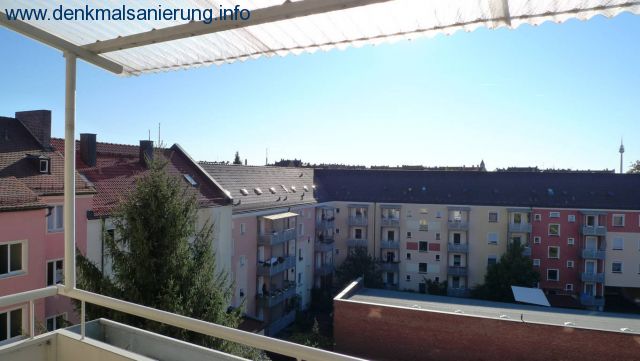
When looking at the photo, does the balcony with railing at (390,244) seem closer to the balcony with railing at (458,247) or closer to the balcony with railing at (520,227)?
the balcony with railing at (458,247)

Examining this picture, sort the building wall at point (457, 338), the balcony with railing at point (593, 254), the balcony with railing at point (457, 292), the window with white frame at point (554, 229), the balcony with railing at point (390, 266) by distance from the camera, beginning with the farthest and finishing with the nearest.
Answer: the balcony with railing at point (390, 266) < the balcony with railing at point (457, 292) < the window with white frame at point (554, 229) < the balcony with railing at point (593, 254) < the building wall at point (457, 338)

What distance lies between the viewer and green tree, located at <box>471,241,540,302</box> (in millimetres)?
24859

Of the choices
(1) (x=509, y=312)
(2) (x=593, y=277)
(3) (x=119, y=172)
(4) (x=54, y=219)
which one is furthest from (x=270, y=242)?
(2) (x=593, y=277)

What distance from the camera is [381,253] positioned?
97.9ft

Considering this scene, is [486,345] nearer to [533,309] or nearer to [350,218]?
[533,309]

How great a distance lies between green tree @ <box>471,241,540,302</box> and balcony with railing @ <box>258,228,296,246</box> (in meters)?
12.2

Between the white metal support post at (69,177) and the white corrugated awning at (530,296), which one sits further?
the white corrugated awning at (530,296)

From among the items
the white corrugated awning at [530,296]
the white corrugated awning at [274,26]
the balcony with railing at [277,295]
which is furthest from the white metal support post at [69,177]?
the white corrugated awning at [530,296]

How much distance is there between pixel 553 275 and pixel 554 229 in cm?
295

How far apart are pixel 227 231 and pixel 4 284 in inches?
352

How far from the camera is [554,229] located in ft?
89.6

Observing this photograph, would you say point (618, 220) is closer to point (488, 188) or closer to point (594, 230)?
point (594, 230)

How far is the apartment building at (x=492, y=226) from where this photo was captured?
Answer: 26656 mm

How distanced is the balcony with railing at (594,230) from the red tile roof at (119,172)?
22015 mm
